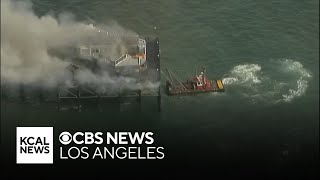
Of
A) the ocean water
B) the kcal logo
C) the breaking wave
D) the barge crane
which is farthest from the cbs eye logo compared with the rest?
the breaking wave

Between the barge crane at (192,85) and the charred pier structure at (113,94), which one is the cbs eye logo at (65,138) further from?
the barge crane at (192,85)

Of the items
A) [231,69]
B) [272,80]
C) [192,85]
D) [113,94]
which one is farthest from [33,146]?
[272,80]

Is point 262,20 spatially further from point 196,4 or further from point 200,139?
point 200,139

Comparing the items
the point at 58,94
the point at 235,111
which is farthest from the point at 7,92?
the point at 235,111

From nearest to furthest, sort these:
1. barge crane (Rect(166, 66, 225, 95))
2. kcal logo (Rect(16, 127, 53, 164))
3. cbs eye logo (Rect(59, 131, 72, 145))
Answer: kcal logo (Rect(16, 127, 53, 164)), cbs eye logo (Rect(59, 131, 72, 145)), barge crane (Rect(166, 66, 225, 95))

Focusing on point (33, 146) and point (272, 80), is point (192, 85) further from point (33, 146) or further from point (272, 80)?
point (33, 146)

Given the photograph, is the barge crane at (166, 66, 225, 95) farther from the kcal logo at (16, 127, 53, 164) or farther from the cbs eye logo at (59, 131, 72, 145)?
the kcal logo at (16, 127, 53, 164)

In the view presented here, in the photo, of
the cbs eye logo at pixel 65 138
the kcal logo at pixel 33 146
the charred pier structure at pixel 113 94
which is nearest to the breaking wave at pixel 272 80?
the charred pier structure at pixel 113 94
